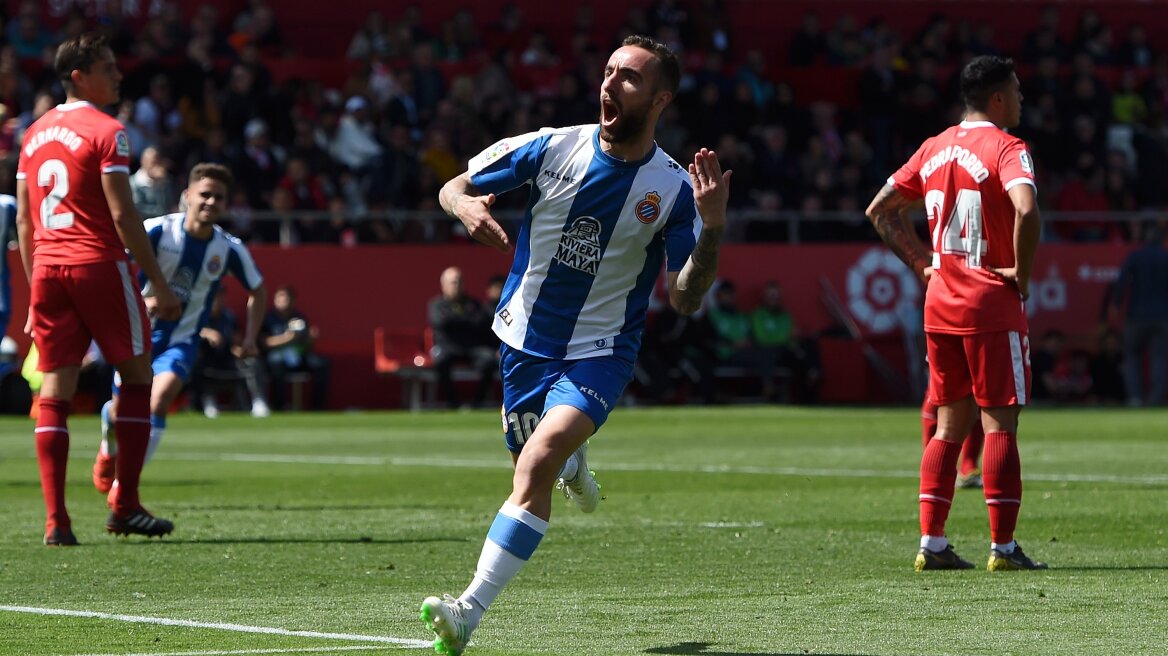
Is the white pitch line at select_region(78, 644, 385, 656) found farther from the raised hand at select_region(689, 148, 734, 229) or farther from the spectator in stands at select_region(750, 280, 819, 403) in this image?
the spectator in stands at select_region(750, 280, 819, 403)

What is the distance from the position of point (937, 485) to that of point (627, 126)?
2917 mm

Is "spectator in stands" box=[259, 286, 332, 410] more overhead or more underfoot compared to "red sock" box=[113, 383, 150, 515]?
more underfoot

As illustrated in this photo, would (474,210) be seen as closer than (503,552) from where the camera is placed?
No

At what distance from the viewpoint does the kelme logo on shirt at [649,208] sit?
6938 millimetres

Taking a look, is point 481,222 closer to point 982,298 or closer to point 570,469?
point 570,469

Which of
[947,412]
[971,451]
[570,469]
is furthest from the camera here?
[971,451]

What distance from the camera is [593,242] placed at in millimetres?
6957

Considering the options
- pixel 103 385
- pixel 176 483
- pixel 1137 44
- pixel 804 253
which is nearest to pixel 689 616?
pixel 176 483

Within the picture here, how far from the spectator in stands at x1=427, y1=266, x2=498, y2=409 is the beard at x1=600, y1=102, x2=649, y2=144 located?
19375mm

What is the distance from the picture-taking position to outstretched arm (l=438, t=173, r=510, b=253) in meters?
6.34

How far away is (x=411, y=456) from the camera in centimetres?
1736

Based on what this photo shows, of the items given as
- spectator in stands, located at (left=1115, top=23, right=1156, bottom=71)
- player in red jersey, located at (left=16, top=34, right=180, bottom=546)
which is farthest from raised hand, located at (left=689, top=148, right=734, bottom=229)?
spectator in stands, located at (left=1115, top=23, right=1156, bottom=71)

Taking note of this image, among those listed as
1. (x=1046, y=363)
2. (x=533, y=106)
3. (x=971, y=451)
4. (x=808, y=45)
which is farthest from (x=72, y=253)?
(x=808, y=45)

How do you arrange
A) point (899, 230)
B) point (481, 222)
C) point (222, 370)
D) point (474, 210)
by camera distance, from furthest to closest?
point (222, 370) → point (899, 230) → point (474, 210) → point (481, 222)
